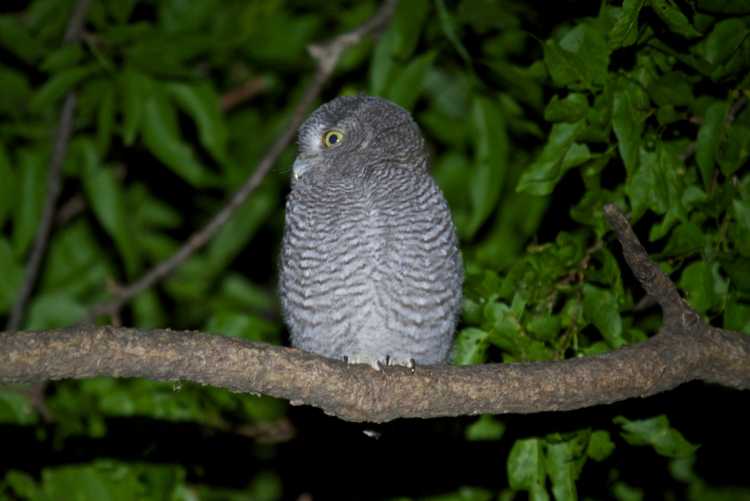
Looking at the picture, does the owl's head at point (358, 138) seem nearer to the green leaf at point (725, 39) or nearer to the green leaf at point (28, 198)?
the green leaf at point (725, 39)

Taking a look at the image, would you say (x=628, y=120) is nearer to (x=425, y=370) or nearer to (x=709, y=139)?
(x=709, y=139)

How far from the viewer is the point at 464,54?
12.9 feet

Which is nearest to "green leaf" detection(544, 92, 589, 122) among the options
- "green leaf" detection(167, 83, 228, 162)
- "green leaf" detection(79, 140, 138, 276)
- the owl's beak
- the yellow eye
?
the yellow eye

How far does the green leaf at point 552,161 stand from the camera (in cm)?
315

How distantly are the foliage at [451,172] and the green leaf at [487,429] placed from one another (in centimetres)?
1

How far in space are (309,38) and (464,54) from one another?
1750 millimetres

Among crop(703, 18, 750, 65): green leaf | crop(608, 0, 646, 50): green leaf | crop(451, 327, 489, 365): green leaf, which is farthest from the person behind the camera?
crop(451, 327, 489, 365): green leaf

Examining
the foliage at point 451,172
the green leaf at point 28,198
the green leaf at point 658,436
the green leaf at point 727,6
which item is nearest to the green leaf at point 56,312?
the foliage at point 451,172

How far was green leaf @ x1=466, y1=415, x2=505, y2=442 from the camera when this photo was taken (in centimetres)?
353

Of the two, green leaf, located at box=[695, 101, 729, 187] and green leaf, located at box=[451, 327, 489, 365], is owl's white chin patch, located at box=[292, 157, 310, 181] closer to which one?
green leaf, located at box=[451, 327, 489, 365]

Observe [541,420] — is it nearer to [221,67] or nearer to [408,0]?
[408,0]

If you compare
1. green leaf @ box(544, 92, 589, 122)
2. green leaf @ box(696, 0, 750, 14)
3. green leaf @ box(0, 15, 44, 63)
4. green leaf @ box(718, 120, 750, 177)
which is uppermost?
green leaf @ box(0, 15, 44, 63)

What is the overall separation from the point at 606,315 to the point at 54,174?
3.15m

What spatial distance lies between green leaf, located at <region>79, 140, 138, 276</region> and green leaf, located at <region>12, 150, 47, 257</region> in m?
0.23
